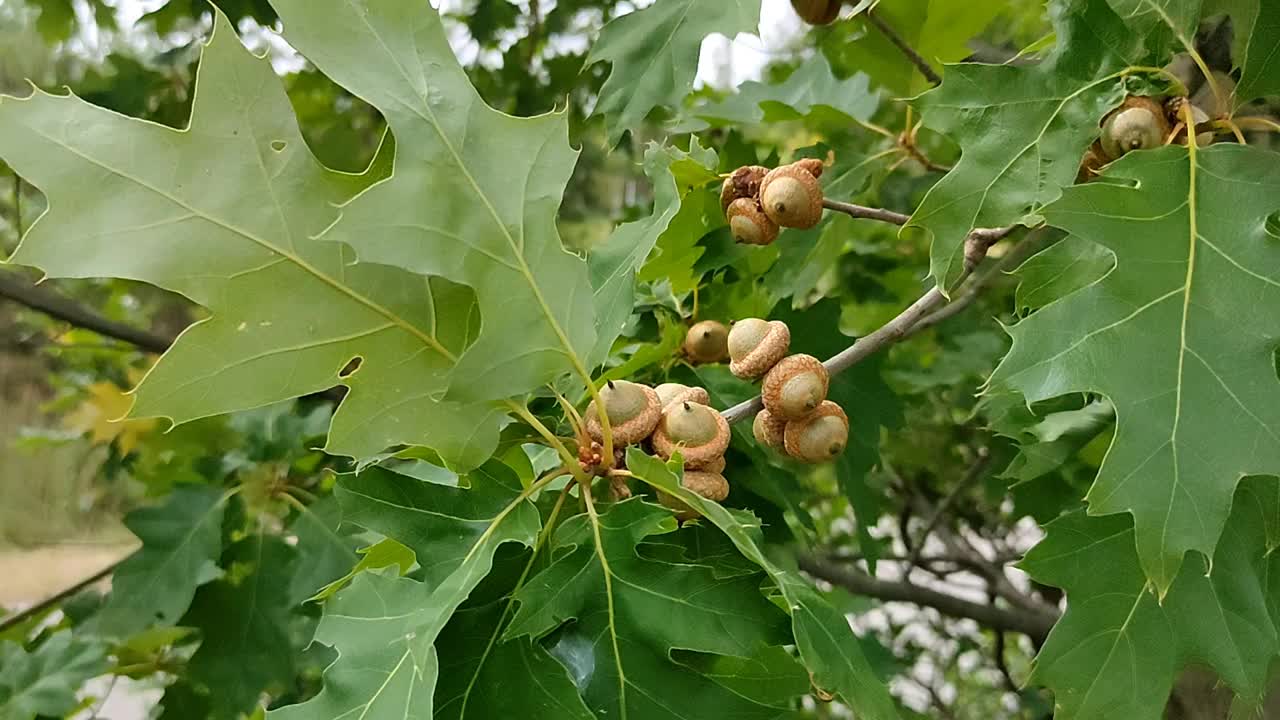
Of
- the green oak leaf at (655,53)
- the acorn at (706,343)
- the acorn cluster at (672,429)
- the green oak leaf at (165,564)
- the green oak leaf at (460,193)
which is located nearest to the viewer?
the green oak leaf at (460,193)

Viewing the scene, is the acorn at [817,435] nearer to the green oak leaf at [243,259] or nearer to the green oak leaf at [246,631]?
the green oak leaf at [243,259]

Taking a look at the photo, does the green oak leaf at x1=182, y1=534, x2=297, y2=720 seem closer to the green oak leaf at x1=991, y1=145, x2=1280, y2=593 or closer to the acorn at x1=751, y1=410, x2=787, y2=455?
the acorn at x1=751, y1=410, x2=787, y2=455

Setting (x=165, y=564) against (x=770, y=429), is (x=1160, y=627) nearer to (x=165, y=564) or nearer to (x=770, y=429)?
(x=770, y=429)

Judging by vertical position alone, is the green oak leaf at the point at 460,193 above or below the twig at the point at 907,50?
above

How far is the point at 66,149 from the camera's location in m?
0.41

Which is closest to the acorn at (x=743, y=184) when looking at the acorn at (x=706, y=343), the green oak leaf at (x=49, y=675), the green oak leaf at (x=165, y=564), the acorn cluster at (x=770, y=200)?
the acorn cluster at (x=770, y=200)

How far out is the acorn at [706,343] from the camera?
0.76 metres

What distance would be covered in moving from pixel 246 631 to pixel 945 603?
0.84 m

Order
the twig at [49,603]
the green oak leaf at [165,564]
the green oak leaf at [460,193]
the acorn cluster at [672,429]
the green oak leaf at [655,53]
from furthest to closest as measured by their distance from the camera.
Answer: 1. the twig at [49,603]
2. the green oak leaf at [165,564]
3. the green oak leaf at [655,53]
4. the acorn cluster at [672,429]
5. the green oak leaf at [460,193]

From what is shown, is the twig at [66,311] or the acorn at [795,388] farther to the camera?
the twig at [66,311]

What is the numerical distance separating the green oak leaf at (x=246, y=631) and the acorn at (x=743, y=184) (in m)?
0.67

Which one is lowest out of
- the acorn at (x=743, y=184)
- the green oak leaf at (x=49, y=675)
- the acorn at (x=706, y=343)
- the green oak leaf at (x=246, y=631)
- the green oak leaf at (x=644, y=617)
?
the green oak leaf at (x=49, y=675)

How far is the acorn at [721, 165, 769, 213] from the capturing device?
0.69m

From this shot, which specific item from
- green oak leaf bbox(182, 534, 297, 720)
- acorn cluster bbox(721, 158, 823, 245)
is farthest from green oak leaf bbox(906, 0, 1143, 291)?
green oak leaf bbox(182, 534, 297, 720)
